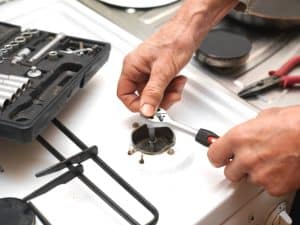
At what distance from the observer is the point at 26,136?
528 millimetres

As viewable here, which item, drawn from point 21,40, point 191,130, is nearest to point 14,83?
point 21,40

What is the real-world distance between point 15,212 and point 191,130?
23 cm

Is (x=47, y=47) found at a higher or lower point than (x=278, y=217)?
higher

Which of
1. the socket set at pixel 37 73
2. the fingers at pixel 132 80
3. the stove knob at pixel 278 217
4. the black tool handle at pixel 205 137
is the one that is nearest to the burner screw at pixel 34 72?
the socket set at pixel 37 73

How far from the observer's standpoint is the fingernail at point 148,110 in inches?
23.9

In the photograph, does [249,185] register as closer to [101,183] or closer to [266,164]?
[266,164]

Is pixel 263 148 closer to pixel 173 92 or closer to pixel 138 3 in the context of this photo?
pixel 173 92

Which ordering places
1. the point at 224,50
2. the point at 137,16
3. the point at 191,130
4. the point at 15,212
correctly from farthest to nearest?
the point at 137,16 → the point at 224,50 → the point at 191,130 → the point at 15,212

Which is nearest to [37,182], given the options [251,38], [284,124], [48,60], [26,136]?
[26,136]

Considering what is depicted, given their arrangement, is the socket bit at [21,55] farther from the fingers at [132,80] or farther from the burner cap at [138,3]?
the burner cap at [138,3]

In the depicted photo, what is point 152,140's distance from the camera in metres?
0.60

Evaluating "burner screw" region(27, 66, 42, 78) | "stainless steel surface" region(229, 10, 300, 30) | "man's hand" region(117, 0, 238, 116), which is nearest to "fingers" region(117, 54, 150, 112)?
"man's hand" region(117, 0, 238, 116)

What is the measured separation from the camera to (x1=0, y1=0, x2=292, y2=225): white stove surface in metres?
0.53

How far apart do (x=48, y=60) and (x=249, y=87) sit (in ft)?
0.91
